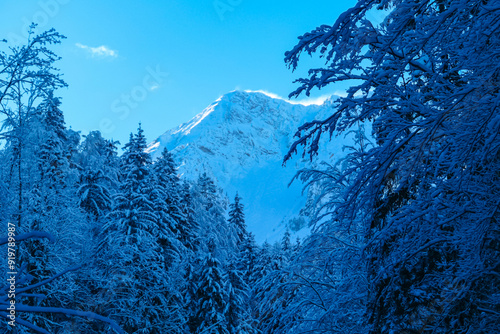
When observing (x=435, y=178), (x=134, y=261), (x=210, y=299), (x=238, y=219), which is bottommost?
(x=435, y=178)

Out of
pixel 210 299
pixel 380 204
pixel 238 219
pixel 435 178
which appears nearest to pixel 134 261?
pixel 210 299

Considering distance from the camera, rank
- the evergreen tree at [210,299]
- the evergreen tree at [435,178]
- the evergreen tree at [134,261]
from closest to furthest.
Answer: the evergreen tree at [435,178]
the evergreen tree at [134,261]
the evergreen tree at [210,299]

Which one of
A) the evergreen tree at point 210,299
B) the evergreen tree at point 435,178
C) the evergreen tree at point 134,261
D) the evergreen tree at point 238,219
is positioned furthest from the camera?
the evergreen tree at point 238,219

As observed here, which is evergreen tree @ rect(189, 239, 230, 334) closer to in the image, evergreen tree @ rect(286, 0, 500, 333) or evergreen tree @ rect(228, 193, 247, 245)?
evergreen tree @ rect(286, 0, 500, 333)

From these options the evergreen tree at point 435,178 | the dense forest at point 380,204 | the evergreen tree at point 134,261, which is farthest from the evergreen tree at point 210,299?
the evergreen tree at point 435,178

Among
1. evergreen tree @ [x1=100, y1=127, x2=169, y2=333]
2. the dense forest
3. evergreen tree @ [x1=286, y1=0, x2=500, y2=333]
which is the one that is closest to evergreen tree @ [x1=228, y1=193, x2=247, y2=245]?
evergreen tree @ [x1=100, y1=127, x2=169, y2=333]

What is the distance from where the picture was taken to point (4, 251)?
8055 mm

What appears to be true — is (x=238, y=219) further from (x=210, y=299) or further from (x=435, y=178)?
(x=435, y=178)

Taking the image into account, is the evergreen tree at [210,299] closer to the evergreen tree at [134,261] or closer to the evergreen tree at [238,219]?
the evergreen tree at [134,261]

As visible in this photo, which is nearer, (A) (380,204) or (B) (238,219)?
(A) (380,204)

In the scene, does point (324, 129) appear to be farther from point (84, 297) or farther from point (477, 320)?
point (84, 297)

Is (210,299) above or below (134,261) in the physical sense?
below

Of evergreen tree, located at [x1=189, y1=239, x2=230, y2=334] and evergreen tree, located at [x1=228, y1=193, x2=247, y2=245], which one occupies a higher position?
evergreen tree, located at [x1=228, y1=193, x2=247, y2=245]

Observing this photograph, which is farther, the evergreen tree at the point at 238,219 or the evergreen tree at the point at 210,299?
the evergreen tree at the point at 238,219
